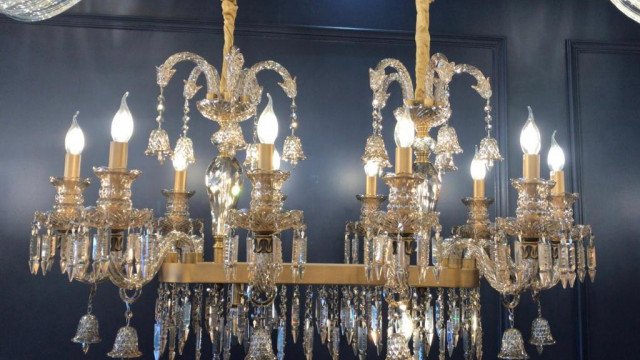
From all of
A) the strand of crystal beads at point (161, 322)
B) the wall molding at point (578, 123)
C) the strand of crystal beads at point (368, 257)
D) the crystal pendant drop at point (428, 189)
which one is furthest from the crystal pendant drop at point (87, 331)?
the wall molding at point (578, 123)

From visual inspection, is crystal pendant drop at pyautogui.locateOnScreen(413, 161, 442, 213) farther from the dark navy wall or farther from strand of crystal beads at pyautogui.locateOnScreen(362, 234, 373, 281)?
the dark navy wall

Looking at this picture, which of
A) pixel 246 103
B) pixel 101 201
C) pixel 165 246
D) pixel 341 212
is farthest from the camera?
pixel 341 212

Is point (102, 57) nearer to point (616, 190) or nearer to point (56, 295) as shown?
point (56, 295)

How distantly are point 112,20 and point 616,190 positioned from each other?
1674 millimetres

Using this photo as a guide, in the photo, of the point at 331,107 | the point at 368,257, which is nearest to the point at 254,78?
the point at 368,257

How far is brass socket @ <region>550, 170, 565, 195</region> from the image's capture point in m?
1.24

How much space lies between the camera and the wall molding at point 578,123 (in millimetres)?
2035

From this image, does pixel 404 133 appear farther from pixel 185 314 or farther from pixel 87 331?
pixel 87 331

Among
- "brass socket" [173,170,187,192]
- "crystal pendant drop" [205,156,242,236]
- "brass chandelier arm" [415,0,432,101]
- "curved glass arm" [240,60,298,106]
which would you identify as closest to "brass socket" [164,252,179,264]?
"crystal pendant drop" [205,156,242,236]

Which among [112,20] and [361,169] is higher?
[112,20]

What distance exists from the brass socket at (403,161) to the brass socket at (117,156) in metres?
0.44

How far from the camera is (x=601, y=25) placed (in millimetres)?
2240

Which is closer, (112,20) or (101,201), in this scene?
(101,201)

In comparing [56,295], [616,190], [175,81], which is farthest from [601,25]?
[56,295]
